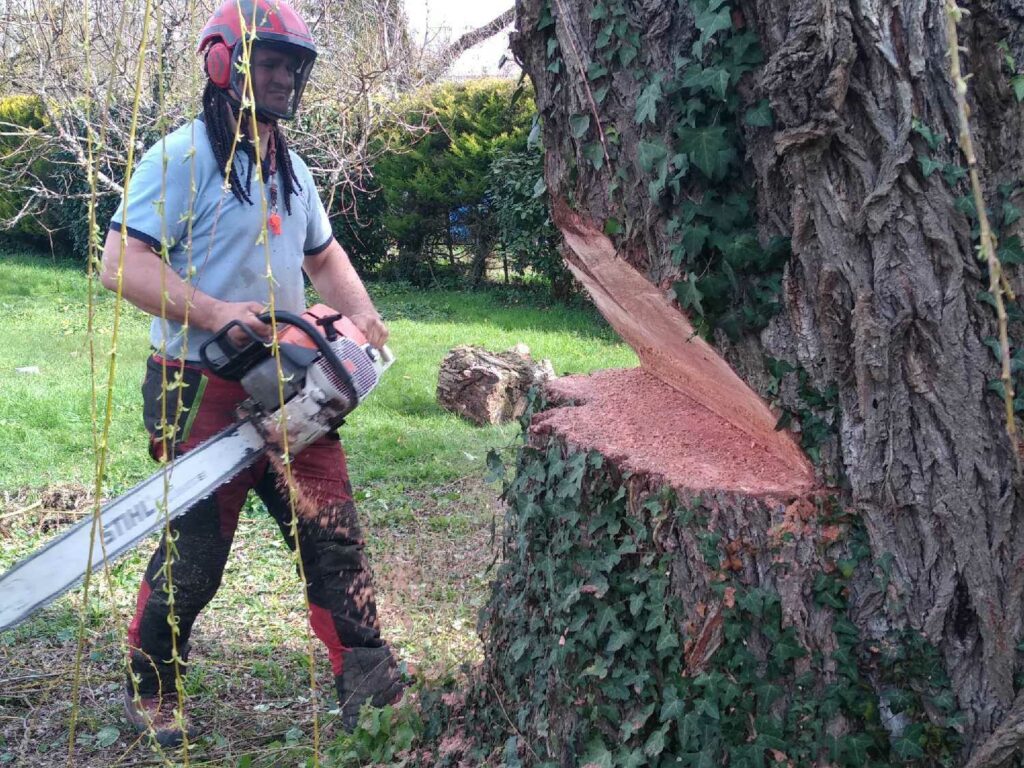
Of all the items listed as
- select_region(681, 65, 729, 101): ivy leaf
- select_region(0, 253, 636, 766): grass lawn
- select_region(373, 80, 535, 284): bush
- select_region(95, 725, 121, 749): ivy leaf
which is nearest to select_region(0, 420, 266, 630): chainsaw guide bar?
select_region(0, 253, 636, 766): grass lawn

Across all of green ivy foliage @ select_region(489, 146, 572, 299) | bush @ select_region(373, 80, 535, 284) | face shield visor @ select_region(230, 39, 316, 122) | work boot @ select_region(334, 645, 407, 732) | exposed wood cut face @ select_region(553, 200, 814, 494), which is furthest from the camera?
bush @ select_region(373, 80, 535, 284)

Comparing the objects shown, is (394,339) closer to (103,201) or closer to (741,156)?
(103,201)

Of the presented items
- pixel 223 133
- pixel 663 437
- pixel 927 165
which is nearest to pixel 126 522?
pixel 223 133

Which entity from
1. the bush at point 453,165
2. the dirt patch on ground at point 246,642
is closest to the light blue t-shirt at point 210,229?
the dirt patch on ground at point 246,642

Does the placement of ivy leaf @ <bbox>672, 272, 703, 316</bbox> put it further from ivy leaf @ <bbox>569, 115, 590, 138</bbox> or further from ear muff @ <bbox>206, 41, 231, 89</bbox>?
ear muff @ <bbox>206, 41, 231, 89</bbox>

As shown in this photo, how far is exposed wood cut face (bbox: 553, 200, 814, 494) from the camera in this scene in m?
2.19

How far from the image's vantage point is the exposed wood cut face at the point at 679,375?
2.19m

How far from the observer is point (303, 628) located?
4.10 metres

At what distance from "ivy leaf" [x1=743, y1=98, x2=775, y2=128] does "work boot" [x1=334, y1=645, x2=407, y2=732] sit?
2.15 metres

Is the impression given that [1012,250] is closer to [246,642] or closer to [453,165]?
[246,642]

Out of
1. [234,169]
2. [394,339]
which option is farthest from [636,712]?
[394,339]

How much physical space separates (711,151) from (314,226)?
1.80m

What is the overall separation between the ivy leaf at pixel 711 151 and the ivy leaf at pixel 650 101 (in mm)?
115

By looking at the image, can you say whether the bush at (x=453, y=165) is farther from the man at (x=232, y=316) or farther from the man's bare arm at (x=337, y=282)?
the man at (x=232, y=316)
